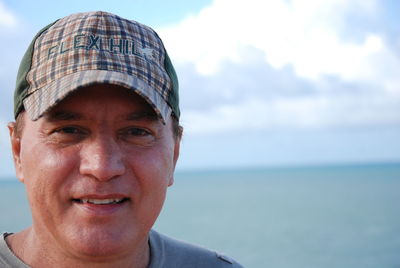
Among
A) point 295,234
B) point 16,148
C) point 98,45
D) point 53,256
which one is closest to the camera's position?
point 98,45

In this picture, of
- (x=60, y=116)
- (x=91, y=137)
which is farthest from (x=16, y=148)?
(x=91, y=137)

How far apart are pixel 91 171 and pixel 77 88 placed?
1.13 ft

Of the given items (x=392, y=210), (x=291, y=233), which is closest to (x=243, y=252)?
(x=291, y=233)

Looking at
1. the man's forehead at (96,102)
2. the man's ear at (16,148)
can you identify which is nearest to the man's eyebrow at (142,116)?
the man's forehead at (96,102)

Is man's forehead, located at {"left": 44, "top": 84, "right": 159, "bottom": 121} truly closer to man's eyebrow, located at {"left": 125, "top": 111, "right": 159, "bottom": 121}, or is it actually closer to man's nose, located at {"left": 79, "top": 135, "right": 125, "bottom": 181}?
man's eyebrow, located at {"left": 125, "top": 111, "right": 159, "bottom": 121}

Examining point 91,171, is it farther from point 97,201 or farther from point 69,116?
point 69,116

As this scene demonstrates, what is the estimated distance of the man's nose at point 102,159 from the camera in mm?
1870

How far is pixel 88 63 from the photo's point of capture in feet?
6.45

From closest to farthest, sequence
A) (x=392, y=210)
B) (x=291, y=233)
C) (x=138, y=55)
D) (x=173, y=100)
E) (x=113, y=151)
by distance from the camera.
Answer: (x=113, y=151) → (x=138, y=55) → (x=173, y=100) → (x=291, y=233) → (x=392, y=210)

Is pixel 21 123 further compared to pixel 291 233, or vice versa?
pixel 291 233

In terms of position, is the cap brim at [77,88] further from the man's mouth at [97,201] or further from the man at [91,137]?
the man's mouth at [97,201]

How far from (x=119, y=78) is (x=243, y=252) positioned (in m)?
25.0

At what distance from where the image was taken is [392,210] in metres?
43.2

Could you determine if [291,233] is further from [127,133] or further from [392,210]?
[127,133]
